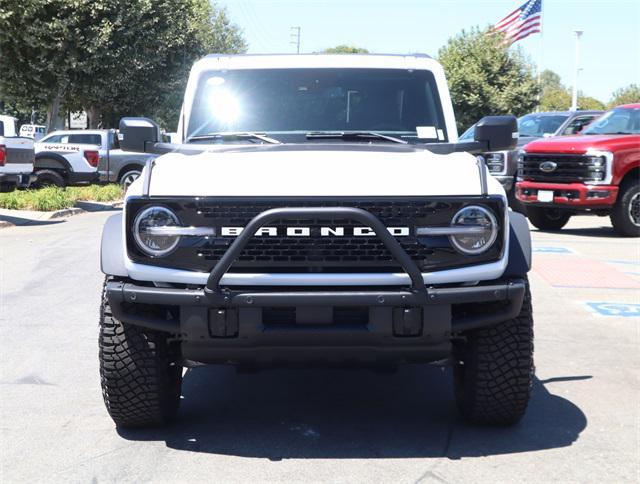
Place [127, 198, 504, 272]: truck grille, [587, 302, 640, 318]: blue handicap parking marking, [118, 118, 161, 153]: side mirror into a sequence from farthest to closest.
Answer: [587, 302, 640, 318]: blue handicap parking marking, [118, 118, 161, 153]: side mirror, [127, 198, 504, 272]: truck grille

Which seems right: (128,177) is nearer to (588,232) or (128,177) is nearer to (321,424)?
(588,232)

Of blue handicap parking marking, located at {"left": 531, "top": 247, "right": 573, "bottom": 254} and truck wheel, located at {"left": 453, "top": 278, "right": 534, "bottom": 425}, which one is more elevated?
truck wheel, located at {"left": 453, "top": 278, "right": 534, "bottom": 425}

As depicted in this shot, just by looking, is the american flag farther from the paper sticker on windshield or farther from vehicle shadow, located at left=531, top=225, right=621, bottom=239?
the paper sticker on windshield

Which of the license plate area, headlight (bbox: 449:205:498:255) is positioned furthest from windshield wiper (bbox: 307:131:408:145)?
the license plate area

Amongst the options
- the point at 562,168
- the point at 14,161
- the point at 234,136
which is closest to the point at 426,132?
the point at 234,136

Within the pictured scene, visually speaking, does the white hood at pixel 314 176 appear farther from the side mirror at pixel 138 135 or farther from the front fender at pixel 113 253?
the side mirror at pixel 138 135

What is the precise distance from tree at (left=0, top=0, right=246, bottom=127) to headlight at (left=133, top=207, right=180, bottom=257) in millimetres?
30039

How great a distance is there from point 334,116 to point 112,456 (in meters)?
2.45

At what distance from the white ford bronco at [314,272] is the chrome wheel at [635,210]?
1124cm

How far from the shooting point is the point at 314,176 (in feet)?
14.9

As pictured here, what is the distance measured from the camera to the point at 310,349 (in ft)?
14.6

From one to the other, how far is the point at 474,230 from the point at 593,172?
11438 mm

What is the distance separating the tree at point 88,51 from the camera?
111 ft

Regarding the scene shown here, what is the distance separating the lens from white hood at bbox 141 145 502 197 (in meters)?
4.49
